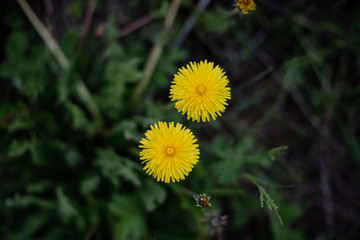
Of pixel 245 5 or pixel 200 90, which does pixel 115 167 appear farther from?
pixel 245 5

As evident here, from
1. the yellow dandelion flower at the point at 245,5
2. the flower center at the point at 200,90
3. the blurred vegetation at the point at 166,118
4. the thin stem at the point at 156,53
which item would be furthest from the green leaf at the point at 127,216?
the yellow dandelion flower at the point at 245,5

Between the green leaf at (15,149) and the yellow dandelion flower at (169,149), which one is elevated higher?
the green leaf at (15,149)

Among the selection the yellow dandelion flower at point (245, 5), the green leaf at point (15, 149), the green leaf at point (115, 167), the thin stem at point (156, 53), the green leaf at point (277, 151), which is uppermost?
the thin stem at point (156, 53)

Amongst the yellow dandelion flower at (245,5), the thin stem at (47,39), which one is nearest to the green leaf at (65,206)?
the thin stem at (47,39)

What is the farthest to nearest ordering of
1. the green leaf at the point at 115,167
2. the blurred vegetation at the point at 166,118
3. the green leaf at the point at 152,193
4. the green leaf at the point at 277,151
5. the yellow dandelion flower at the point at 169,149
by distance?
1. the blurred vegetation at the point at 166,118
2. the green leaf at the point at 152,193
3. the green leaf at the point at 115,167
4. the green leaf at the point at 277,151
5. the yellow dandelion flower at the point at 169,149

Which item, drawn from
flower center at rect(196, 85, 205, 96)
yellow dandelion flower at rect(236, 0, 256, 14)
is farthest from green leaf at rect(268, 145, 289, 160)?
yellow dandelion flower at rect(236, 0, 256, 14)

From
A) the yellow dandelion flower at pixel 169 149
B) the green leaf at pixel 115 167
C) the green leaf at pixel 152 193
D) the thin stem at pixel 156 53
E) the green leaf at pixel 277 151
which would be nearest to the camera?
the yellow dandelion flower at pixel 169 149

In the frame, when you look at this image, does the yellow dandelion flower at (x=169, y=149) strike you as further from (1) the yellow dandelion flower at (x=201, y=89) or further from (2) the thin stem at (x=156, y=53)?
(2) the thin stem at (x=156, y=53)

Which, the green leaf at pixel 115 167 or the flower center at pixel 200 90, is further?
the green leaf at pixel 115 167
